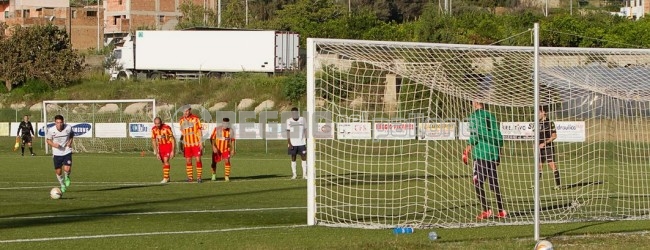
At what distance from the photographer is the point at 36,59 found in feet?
231

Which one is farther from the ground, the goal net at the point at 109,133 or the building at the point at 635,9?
the building at the point at 635,9

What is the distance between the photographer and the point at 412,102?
19.8 meters

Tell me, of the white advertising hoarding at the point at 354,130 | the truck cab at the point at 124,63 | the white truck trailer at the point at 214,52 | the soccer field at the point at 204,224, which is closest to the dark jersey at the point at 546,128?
the white advertising hoarding at the point at 354,130

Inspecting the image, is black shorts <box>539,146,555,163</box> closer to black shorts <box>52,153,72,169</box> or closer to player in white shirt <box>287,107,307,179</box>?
player in white shirt <box>287,107,307,179</box>

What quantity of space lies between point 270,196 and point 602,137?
24.5ft

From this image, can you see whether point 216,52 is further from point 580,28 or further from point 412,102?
point 412,102

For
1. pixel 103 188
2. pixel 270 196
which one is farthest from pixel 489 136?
pixel 103 188

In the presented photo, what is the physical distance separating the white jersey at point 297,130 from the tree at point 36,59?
44.7 meters

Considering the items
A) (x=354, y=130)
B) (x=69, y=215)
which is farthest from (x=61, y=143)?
(x=354, y=130)

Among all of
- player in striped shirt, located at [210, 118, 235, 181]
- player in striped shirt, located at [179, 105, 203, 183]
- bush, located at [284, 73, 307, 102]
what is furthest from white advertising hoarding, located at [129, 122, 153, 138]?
player in striped shirt, located at [179, 105, 203, 183]

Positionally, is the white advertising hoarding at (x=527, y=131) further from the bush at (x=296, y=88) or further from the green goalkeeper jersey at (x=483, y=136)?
the bush at (x=296, y=88)

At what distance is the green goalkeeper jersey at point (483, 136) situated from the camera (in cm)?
1636

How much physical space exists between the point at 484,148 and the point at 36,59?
58.1 m

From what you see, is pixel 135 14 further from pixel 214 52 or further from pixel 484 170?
pixel 484 170
